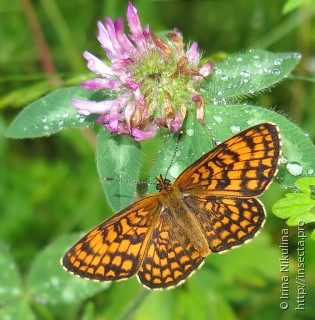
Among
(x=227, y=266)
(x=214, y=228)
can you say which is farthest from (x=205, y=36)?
(x=214, y=228)

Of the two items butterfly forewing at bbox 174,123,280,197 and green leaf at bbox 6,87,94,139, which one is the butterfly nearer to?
butterfly forewing at bbox 174,123,280,197

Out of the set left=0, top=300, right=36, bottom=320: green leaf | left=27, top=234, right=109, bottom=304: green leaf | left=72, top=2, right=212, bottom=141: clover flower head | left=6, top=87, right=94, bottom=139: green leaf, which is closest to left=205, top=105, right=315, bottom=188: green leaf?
left=72, top=2, right=212, bottom=141: clover flower head

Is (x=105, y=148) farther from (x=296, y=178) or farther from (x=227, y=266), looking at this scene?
(x=227, y=266)

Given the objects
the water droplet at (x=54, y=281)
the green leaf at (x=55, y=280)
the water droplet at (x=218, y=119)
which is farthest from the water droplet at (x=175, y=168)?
the water droplet at (x=54, y=281)

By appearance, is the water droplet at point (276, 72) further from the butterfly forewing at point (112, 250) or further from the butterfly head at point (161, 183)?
the butterfly forewing at point (112, 250)

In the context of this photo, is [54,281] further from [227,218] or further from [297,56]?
[297,56]
